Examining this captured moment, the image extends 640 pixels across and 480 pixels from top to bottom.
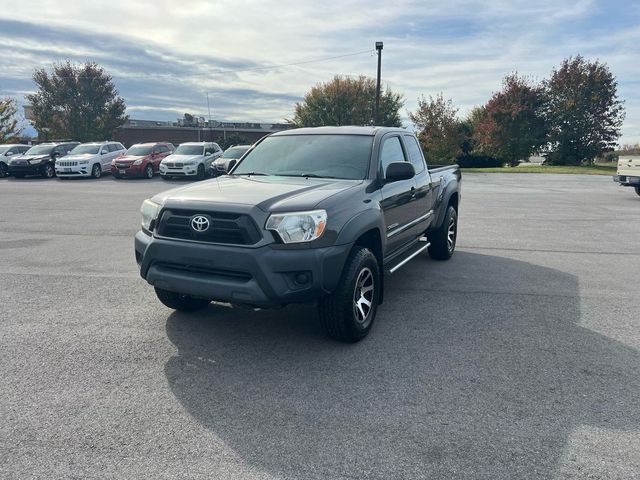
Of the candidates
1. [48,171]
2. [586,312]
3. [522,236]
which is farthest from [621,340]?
[48,171]

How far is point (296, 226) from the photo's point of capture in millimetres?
3852

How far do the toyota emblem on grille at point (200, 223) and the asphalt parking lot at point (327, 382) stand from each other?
1.05m

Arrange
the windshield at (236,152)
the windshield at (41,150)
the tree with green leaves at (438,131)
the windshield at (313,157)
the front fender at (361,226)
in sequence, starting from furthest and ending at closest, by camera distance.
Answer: the tree with green leaves at (438,131), the windshield at (41,150), the windshield at (236,152), the windshield at (313,157), the front fender at (361,226)

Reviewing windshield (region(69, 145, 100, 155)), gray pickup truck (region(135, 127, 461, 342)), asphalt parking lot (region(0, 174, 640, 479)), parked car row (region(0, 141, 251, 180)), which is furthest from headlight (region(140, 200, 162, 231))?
windshield (region(69, 145, 100, 155))

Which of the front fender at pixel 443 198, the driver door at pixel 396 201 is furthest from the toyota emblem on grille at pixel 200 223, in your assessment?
the front fender at pixel 443 198

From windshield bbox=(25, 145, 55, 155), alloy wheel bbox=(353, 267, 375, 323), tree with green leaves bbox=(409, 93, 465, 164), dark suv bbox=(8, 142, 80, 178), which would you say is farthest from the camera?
tree with green leaves bbox=(409, 93, 465, 164)

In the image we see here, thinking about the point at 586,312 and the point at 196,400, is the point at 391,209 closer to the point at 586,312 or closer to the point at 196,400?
the point at 586,312

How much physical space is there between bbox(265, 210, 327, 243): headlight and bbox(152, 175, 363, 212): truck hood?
59mm

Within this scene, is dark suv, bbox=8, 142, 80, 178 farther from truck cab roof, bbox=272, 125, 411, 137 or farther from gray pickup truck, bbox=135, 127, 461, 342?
gray pickup truck, bbox=135, 127, 461, 342

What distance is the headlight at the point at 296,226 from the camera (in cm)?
382

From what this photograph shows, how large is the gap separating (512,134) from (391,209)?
38.2 metres

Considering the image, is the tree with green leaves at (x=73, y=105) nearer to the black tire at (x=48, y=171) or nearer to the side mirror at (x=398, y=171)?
the black tire at (x=48, y=171)

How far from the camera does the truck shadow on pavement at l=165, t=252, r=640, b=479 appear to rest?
9.30 feet

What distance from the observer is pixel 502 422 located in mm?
3164
